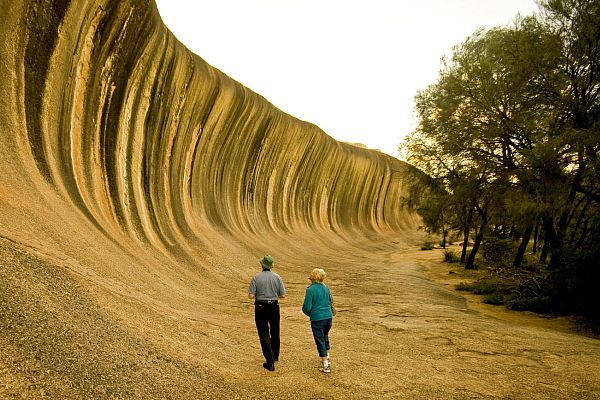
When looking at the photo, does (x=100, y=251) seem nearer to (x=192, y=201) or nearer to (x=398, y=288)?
(x=192, y=201)

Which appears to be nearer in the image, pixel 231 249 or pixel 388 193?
pixel 231 249

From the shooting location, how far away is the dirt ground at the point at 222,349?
3795 millimetres

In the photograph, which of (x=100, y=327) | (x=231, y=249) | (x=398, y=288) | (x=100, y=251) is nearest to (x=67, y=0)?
(x=100, y=251)

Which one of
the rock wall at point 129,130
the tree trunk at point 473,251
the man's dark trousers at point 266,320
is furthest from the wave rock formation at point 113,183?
the tree trunk at point 473,251

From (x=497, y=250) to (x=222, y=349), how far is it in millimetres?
17131

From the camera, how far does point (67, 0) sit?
27.0 feet

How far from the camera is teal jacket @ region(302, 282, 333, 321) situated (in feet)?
16.3

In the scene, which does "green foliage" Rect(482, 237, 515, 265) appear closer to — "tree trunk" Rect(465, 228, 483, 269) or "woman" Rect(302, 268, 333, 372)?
"tree trunk" Rect(465, 228, 483, 269)

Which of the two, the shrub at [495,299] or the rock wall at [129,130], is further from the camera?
the shrub at [495,299]

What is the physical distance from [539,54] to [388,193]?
92.7ft

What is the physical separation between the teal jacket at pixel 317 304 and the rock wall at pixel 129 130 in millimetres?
3827

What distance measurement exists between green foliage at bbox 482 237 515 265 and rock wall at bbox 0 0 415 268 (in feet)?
31.4

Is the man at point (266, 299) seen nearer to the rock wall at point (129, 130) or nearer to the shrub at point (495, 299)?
the rock wall at point (129, 130)

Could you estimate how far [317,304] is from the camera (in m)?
4.99
